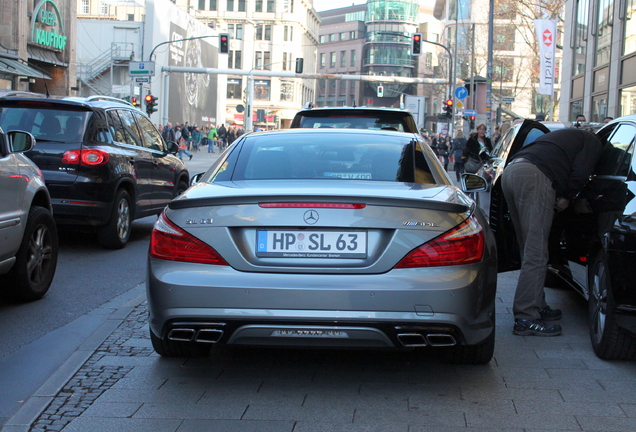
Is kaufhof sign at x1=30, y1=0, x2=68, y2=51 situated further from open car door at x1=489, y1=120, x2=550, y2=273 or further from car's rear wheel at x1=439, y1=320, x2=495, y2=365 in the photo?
car's rear wheel at x1=439, y1=320, x2=495, y2=365

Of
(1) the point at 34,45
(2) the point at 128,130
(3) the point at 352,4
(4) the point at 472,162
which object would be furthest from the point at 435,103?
(2) the point at 128,130

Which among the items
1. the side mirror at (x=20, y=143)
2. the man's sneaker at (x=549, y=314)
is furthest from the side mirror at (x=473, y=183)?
the side mirror at (x=20, y=143)

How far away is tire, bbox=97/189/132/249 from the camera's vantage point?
30.9 feet

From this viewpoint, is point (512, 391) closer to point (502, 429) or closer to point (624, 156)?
point (502, 429)

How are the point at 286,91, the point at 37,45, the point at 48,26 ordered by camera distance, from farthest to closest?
the point at 286,91
the point at 48,26
the point at 37,45

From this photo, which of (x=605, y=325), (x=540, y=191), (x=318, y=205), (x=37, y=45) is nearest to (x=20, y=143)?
(x=318, y=205)

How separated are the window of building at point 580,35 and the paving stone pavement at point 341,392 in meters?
27.7

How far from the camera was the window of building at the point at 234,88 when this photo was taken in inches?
4430

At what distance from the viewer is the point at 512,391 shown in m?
4.30

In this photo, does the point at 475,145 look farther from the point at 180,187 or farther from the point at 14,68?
the point at 14,68

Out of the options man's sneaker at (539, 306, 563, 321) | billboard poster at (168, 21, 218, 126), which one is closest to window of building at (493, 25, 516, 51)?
billboard poster at (168, 21, 218, 126)

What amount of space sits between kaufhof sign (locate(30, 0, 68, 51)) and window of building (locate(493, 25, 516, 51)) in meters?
36.6

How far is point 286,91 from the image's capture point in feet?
375

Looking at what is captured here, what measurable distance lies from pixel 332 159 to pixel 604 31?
25153mm
